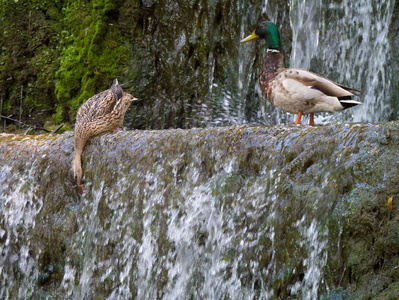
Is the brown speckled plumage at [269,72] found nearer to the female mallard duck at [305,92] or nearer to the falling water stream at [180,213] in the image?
the female mallard duck at [305,92]

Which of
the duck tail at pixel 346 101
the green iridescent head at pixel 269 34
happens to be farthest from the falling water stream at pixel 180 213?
the green iridescent head at pixel 269 34

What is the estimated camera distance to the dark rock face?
2582 mm

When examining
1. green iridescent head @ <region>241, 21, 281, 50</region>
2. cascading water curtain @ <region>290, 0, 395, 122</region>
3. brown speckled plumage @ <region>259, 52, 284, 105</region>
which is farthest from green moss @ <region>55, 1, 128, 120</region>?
brown speckled plumage @ <region>259, 52, 284, 105</region>

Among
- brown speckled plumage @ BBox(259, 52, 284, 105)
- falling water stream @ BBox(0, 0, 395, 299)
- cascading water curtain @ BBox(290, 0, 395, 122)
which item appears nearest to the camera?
falling water stream @ BBox(0, 0, 395, 299)

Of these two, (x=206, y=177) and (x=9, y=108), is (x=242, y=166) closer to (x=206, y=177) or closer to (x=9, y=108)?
(x=206, y=177)

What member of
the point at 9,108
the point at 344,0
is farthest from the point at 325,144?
the point at 9,108

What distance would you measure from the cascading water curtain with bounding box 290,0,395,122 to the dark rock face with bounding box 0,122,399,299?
3384 millimetres

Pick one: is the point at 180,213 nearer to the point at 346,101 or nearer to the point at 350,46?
the point at 346,101

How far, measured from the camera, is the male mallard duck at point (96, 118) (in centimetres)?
474

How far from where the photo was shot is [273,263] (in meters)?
2.93

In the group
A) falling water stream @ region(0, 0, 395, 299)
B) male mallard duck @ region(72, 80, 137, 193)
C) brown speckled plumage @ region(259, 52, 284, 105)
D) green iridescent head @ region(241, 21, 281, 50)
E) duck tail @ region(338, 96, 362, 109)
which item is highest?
green iridescent head @ region(241, 21, 281, 50)

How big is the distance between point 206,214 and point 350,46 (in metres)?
4.26

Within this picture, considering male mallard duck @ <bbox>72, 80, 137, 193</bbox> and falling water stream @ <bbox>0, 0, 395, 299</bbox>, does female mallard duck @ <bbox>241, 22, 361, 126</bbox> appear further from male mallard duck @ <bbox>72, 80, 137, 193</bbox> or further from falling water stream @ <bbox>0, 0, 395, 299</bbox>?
male mallard duck @ <bbox>72, 80, 137, 193</bbox>

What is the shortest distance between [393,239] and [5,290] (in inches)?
149
